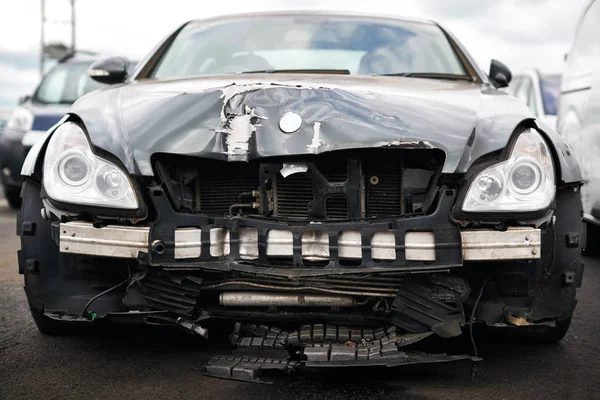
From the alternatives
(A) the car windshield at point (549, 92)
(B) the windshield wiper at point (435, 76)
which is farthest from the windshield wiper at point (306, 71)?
(A) the car windshield at point (549, 92)

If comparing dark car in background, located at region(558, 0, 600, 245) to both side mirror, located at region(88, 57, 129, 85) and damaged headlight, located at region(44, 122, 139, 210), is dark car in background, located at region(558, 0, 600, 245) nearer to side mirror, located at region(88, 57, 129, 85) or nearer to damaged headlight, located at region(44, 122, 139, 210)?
side mirror, located at region(88, 57, 129, 85)

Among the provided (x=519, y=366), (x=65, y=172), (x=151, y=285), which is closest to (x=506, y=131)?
(x=519, y=366)

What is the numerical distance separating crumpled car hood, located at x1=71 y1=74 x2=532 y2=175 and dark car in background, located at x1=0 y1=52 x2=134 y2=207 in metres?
6.15

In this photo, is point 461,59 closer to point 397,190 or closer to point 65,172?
point 397,190

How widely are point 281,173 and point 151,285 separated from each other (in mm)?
619

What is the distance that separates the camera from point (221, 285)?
9.63ft

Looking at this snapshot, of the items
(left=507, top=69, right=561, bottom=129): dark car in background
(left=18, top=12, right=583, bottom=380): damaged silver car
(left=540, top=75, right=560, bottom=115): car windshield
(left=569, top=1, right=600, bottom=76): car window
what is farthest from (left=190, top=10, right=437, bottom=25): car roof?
(left=540, top=75, right=560, bottom=115): car windshield

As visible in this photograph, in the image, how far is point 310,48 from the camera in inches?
176

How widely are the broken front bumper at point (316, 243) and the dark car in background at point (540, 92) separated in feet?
28.6

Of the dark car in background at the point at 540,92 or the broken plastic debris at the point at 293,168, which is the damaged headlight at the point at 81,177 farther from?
the dark car in background at the point at 540,92

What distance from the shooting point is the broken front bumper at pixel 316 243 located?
9.04 ft

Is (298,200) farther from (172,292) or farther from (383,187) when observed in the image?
(172,292)

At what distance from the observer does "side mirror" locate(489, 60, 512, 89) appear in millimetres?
4543

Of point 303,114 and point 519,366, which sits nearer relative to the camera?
point 303,114
